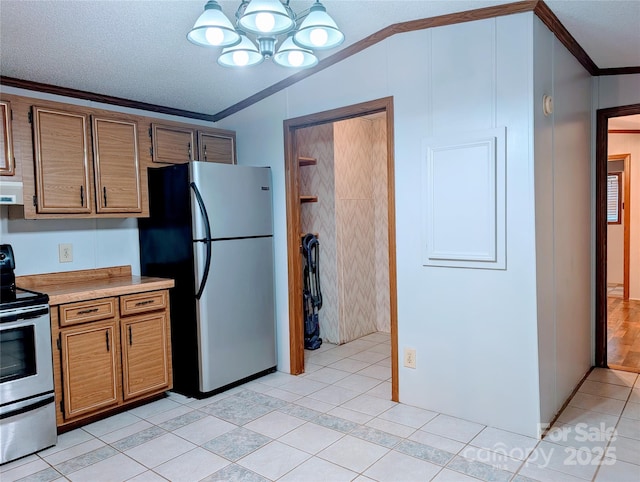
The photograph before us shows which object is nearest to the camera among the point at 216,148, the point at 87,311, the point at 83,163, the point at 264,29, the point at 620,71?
the point at 264,29

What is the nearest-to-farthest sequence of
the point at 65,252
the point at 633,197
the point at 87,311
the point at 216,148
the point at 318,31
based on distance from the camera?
the point at 318,31 < the point at 87,311 < the point at 65,252 < the point at 216,148 < the point at 633,197

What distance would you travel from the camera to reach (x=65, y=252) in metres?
3.22

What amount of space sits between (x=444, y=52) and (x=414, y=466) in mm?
2352

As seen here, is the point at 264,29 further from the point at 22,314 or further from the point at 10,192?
the point at 22,314

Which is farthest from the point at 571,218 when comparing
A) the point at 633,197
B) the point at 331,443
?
the point at 633,197

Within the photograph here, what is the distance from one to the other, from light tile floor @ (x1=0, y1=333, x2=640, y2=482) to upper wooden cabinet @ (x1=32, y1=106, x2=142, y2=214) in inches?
57.5

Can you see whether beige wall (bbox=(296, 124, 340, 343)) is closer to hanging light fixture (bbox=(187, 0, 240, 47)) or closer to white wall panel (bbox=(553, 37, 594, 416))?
white wall panel (bbox=(553, 37, 594, 416))

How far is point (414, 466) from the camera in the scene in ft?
7.46

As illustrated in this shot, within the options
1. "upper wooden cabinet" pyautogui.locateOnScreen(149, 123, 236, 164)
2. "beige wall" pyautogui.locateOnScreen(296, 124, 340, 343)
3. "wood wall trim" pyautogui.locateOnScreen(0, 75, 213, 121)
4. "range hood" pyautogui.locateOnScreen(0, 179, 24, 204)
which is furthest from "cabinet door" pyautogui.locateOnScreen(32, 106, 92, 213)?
"beige wall" pyautogui.locateOnScreen(296, 124, 340, 343)

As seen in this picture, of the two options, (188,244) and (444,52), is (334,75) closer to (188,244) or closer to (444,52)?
(444,52)

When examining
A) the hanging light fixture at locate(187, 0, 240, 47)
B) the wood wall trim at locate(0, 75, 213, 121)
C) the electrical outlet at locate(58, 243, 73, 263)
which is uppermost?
the wood wall trim at locate(0, 75, 213, 121)

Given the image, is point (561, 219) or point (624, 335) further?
point (624, 335)

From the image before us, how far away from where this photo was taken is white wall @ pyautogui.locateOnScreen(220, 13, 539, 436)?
249cm

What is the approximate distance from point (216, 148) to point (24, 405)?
7.75 ft
